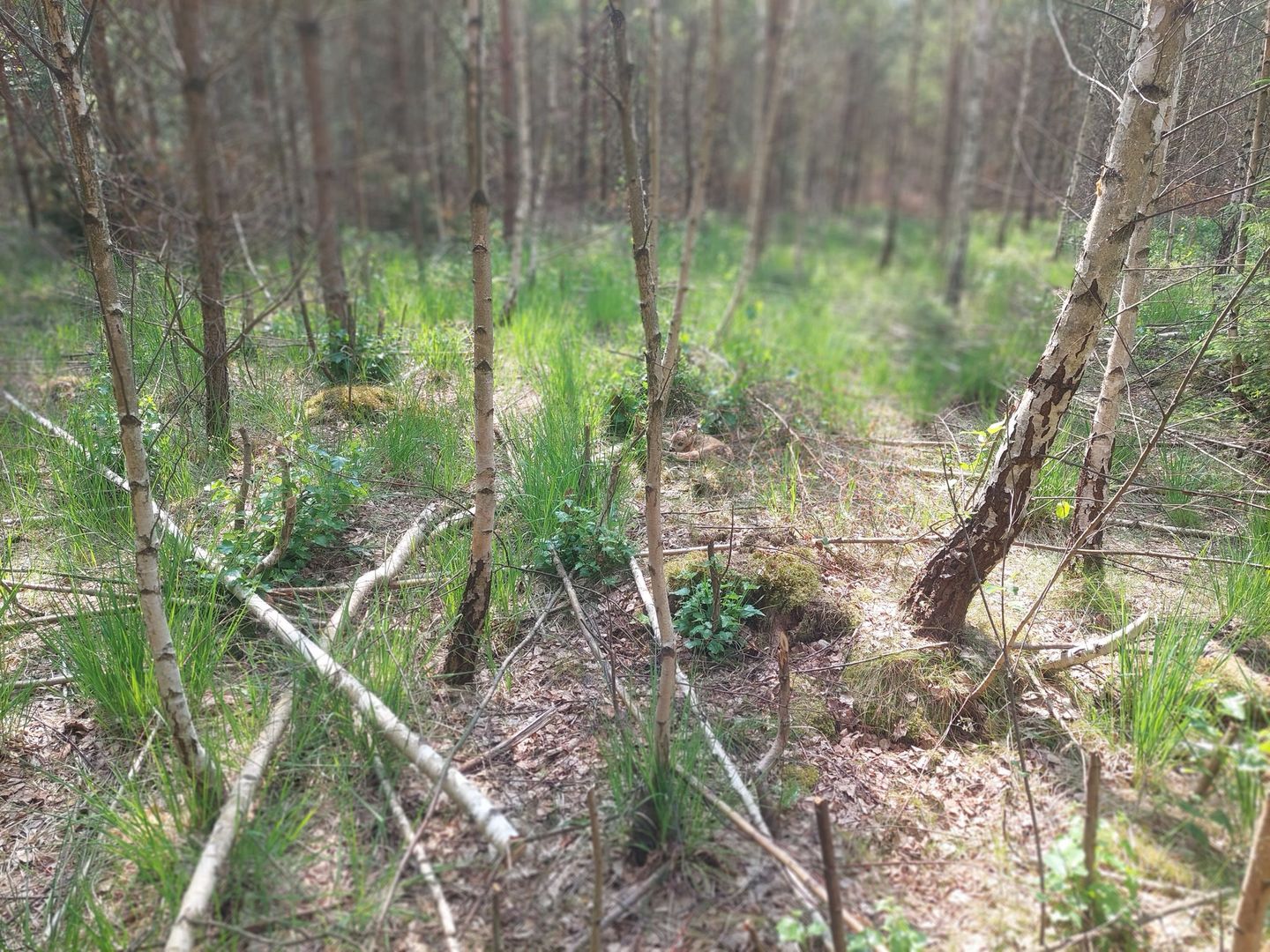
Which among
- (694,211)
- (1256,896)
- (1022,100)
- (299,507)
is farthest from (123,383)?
(1022,100)

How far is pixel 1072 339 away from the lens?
282 cm

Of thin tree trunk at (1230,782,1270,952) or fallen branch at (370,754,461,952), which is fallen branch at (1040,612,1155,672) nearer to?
thin tree trunk at (1230,782,1270,952)

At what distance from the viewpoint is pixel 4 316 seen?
6.98 metres

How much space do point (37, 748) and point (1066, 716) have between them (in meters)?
3.56

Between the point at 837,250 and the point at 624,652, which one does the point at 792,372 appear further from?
the point at 837,250

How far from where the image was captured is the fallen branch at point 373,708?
235cm

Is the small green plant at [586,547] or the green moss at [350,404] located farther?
the green moss at [350,404]

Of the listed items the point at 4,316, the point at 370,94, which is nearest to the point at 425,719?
the point at 4,316

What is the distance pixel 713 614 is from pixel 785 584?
0.38 m

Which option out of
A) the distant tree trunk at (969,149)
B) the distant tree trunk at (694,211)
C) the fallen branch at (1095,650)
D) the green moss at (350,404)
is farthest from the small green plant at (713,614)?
the distant tree trunk at (969,149)

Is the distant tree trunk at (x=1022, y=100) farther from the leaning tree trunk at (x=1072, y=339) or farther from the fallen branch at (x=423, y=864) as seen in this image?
the fallen branch at (x=423, y=864)

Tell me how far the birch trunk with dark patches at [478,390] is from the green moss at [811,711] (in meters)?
1.18

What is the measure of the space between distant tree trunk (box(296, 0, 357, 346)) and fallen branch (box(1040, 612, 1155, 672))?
4.16 m

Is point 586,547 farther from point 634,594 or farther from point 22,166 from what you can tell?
point 22,166
